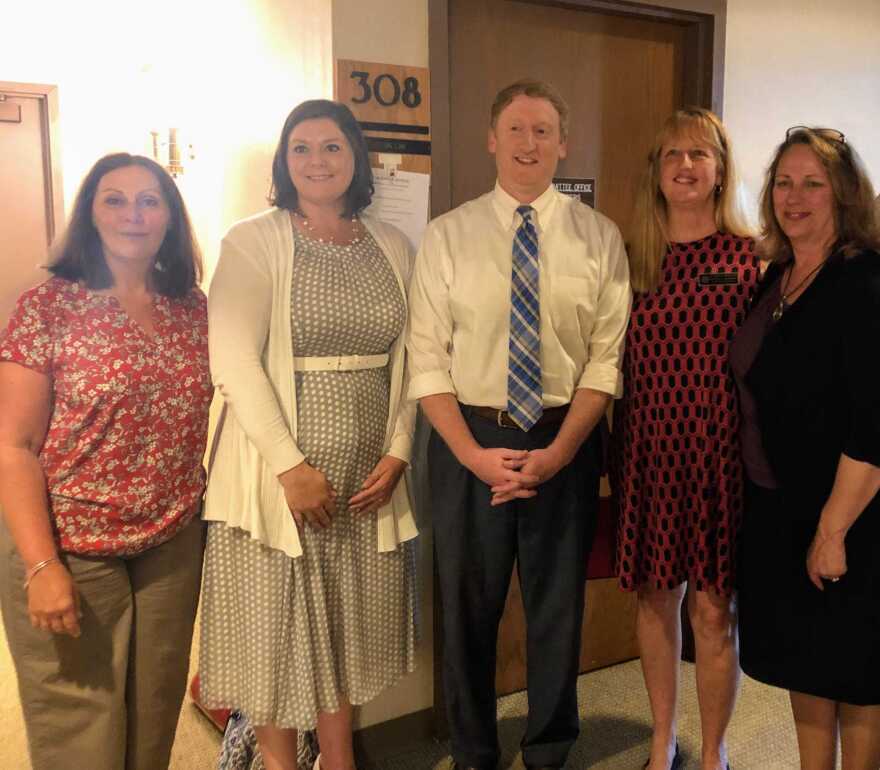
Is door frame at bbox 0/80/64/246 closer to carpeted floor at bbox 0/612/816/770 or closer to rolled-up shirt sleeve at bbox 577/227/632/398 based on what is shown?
carpeted floor at bbox 0/612/816/770

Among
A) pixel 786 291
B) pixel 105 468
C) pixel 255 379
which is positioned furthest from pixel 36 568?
pixel 786 291

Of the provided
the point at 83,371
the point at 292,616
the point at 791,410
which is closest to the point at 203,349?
the point at 83,371

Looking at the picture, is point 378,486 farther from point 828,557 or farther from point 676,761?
point 676,761

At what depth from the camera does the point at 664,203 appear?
1851mm

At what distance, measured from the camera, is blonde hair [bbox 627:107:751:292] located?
179 centimetres

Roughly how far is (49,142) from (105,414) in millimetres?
2747

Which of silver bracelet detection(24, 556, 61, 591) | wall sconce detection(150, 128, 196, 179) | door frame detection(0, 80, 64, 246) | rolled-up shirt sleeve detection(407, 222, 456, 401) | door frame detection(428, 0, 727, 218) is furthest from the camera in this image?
door frame detection(0, 80, 64, 246)

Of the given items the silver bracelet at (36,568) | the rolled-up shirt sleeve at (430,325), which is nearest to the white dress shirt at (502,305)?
the rolled-up shirt sleeve at (430,325)

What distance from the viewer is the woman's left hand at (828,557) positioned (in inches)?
58.7

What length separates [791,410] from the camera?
5.12ft

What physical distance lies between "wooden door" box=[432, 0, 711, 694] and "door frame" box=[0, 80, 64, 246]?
7.59 feet

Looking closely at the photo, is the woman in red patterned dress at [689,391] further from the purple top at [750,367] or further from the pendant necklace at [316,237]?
the pendant necklace at [316,237]

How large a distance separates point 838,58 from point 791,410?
69.4 inches

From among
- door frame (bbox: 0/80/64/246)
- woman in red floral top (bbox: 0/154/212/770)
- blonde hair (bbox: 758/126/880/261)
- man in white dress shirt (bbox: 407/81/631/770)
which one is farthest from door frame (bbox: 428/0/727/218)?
door frame (bbox: 0/80/64/246)
